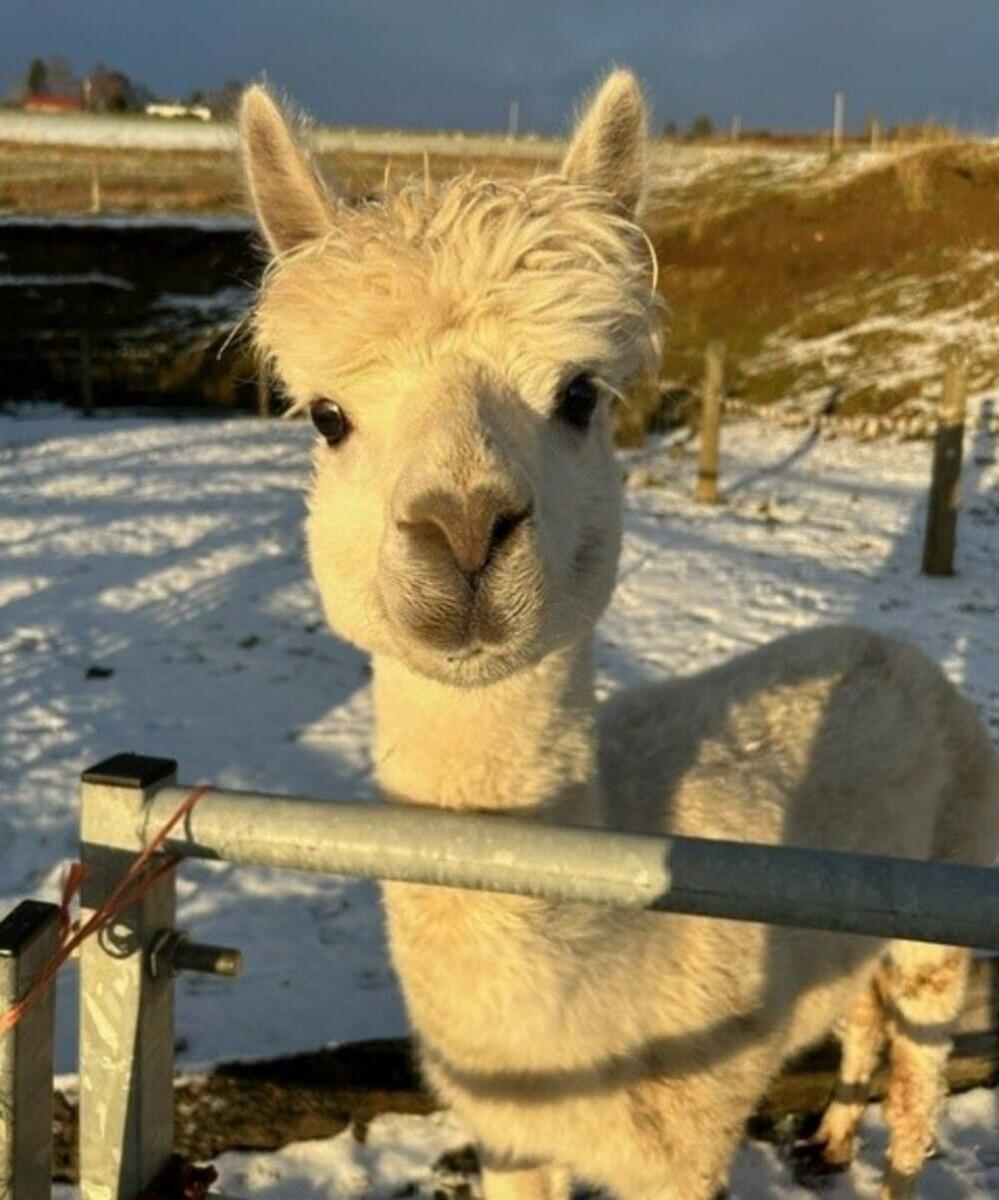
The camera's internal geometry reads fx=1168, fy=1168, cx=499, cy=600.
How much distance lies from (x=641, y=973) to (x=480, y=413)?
4.12 feet

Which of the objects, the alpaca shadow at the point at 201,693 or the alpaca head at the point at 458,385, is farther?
the alpaca shadow at the point at 201,693

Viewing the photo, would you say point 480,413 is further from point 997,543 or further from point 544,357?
point 997,543

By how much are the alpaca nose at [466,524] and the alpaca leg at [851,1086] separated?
2.56 meters

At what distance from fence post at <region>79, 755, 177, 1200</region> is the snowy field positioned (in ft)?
6.52

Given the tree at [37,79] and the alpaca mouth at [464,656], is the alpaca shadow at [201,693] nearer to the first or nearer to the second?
the alpaca mouth at [464,656]

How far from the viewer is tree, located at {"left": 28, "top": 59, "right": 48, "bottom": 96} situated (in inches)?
2207

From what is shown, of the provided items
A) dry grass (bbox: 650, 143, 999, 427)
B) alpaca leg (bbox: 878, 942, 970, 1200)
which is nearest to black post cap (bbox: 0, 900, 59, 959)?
alpaca leg (bbox: 878, 942, 970, 1200)

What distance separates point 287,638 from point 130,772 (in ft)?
21.3

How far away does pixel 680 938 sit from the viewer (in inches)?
103

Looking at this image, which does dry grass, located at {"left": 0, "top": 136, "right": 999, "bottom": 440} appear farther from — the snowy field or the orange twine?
the orange twine

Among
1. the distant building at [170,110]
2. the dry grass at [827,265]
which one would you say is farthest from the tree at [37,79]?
the dry grass at [827,265]

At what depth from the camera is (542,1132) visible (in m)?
2.50

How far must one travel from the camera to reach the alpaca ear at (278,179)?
2.47 m

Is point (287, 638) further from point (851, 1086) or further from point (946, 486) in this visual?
point (946, 486)
